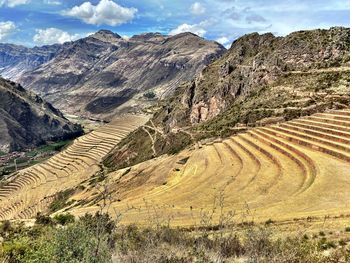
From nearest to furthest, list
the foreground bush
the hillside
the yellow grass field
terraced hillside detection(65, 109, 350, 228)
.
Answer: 1. the foreground bush
2. the yellow grass field
3. terraced hillside detection(65, 109, 350, 228)
4. the hillside

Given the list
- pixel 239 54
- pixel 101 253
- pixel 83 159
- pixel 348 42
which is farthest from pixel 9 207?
pixel 101 253

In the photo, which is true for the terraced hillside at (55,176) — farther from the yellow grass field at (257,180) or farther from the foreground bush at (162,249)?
the foreground bush at (162,249)

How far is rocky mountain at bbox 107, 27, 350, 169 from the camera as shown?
61.3 meters

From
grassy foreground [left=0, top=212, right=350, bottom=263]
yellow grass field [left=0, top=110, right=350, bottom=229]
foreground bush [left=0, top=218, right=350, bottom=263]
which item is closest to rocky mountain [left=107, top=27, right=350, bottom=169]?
yellow grass field [left=0, top=110, right=350, bottom=229]

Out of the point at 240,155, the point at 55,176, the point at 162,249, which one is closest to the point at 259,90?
the point at 240,155

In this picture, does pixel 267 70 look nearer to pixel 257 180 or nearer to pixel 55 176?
pixel 257 180

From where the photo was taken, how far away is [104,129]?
16688 centimetres

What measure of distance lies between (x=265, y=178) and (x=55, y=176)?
305 feet

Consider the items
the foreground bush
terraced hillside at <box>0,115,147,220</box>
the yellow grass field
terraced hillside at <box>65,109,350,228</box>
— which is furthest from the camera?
terraced hillside at <box>0,115,147,220</box>

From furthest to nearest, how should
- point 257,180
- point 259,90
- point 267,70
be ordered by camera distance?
1. point 267,70
2. point 259,90
3. point 257,180

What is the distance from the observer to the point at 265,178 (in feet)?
111

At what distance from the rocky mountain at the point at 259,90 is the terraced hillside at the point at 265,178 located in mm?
10844

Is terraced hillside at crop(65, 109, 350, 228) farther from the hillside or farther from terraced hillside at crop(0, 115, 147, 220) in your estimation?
terraced hillside at crop(0, 115, 147, 220)

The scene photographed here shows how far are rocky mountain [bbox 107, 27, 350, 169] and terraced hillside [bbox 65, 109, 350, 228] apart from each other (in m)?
10.8
